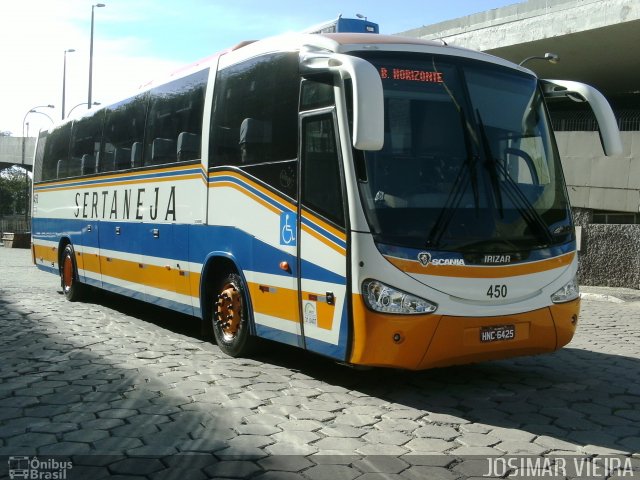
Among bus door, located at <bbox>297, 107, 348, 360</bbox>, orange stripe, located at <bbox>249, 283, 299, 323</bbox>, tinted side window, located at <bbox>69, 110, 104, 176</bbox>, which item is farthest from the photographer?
tinted side window, located at <bbox>69, 110, 104, 176</bbox>

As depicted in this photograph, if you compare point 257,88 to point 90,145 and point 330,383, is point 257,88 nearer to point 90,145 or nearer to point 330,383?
point 330,383

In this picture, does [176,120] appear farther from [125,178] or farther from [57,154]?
[57,154]

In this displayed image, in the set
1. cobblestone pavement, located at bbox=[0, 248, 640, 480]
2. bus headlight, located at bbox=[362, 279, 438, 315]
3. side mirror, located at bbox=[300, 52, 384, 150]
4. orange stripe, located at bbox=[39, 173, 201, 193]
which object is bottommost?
cobblestone pavement, located at bbox=[0, 248, 640, 480]

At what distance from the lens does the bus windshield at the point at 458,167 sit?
20.5 feet

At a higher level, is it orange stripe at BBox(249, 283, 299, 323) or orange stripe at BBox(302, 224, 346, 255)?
orange stripe at BBox(302, 224, 346, 255)

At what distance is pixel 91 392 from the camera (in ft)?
21.4

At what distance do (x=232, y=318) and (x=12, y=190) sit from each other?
319 ft

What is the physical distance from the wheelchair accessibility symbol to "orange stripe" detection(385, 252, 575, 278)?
1.18m

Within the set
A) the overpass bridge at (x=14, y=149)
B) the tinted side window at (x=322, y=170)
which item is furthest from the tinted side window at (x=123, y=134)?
the overpass bridge at (x=14, y=149)

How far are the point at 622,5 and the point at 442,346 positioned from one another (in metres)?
20.7

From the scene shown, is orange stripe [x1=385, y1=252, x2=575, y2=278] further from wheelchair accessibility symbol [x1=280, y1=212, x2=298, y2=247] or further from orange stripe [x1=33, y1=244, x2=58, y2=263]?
orange stripe [x1=33, y1=244, x2=58, y2=263]

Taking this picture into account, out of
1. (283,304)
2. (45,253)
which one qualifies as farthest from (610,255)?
(283,304)

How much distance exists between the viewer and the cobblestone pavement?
4824 mm

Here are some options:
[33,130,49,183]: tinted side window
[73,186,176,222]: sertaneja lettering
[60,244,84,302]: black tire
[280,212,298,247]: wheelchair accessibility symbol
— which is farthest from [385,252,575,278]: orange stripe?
[33,130,49,183]: tinted side window
